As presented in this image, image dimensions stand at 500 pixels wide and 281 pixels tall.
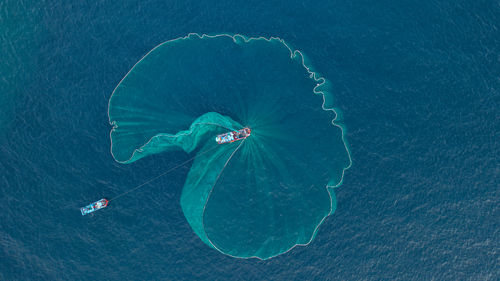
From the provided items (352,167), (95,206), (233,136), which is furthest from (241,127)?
(95,206)

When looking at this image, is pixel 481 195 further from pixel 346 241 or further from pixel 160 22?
pixel 160 22

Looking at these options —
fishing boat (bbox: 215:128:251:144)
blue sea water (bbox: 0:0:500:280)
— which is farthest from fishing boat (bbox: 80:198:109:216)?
fishing boat (bbox: 215:128:251:144)

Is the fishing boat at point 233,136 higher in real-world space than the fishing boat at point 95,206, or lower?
higher

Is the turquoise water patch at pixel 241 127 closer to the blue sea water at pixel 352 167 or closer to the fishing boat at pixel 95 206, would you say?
the blue sea water at pixel 352 167

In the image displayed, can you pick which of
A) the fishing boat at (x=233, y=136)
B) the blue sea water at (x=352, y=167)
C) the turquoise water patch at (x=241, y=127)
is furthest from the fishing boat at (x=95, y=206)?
the fishing boat at (x=233, y=136)

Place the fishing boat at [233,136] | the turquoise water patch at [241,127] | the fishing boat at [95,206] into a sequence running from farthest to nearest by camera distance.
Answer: the fishing boat at [95,206], the turquoise water patch at [241,127], the fishing boat at [233,136]

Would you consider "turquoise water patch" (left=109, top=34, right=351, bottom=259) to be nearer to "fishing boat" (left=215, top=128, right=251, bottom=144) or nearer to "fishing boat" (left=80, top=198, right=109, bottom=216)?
"fishing boat" (left=215, top=128, right=251, bottom=144)

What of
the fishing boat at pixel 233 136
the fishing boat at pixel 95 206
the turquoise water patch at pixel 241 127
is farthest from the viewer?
the fishing boat at pixel 95 206

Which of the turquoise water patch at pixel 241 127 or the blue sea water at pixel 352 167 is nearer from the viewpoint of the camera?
the turquoise water patch at pixel 241 127
